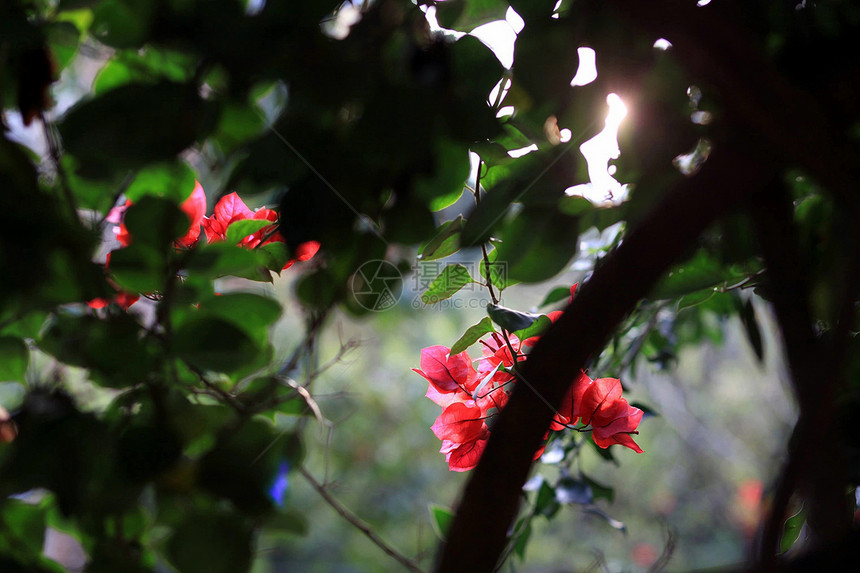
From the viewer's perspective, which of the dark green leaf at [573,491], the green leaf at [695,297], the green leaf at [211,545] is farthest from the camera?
the dark green leaf at [573,491]

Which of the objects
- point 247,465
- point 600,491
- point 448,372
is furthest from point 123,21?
point 600,491

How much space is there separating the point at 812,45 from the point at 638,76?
3.0 inches

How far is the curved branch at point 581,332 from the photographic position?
21 centimetres

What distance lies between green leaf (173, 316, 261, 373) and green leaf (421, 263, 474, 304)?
0.18 m

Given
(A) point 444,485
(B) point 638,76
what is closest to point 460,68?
(B) point 638,76

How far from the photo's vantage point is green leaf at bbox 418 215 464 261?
346mm

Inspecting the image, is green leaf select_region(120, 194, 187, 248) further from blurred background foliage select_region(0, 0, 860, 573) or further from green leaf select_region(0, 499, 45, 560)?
green leaf select_region(0, 499, 45, 560)

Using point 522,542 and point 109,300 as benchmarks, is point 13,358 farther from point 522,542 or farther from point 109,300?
point 522,542

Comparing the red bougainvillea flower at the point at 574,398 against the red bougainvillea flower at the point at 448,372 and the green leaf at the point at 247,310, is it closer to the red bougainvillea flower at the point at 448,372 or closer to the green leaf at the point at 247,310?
the red bougainvillea flower at the point at 448,372

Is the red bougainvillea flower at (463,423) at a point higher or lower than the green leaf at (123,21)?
lower

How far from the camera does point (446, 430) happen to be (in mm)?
435

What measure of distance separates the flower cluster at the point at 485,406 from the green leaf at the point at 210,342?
0.77 feet

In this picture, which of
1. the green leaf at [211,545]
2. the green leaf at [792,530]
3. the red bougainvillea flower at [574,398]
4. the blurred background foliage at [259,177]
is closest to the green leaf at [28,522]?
the blurred background foliage at [259,177]

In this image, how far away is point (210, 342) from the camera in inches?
8.2
